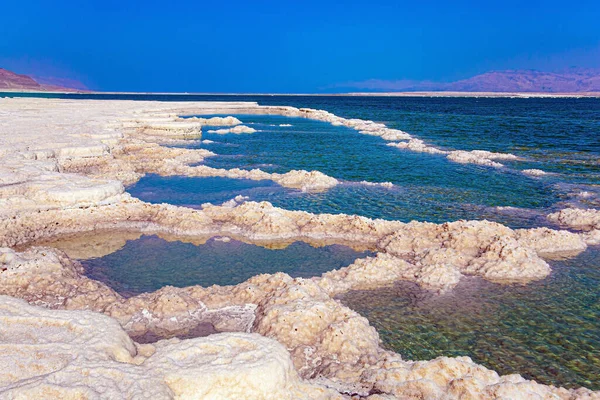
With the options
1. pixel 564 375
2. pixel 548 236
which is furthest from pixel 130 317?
pixel 548 236

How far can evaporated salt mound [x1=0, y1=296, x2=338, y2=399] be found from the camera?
451 cm

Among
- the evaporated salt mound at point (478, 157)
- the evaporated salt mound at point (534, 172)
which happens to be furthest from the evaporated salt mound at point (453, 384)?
the evaporated salt mound at point (478, 157)

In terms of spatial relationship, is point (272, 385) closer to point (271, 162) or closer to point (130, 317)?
point (130, 317)

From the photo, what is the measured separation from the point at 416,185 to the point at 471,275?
9358mm

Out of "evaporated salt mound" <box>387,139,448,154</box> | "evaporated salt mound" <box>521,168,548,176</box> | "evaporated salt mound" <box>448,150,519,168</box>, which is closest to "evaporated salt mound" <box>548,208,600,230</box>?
"evaporated salt mound" <box>521,168,548,176</box>

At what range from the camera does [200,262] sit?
10.8 m

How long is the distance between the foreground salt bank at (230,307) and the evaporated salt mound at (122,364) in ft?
0.05

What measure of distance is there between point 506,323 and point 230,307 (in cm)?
509

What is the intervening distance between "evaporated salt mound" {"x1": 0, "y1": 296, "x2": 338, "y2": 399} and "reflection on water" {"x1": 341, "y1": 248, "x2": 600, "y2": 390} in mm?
2871

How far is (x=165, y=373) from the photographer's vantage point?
4.86m

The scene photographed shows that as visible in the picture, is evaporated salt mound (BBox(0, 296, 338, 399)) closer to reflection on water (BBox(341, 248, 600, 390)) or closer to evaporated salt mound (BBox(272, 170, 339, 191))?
reflection on water (BBox(341, 248, 600, 390))

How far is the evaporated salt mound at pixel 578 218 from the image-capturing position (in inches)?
525

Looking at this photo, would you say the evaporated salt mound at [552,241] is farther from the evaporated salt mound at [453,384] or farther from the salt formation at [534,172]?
the salt formation at [534,172]

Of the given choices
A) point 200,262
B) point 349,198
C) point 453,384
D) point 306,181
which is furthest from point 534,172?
point 453,384
